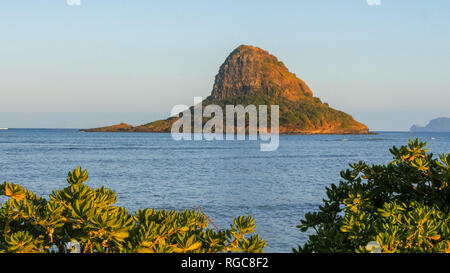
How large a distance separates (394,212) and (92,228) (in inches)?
146

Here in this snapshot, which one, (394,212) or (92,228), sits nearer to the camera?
(92,228)

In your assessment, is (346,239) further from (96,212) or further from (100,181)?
(100,181)

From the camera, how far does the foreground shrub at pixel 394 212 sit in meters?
4.95

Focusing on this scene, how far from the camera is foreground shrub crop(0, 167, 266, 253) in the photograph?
4.41m

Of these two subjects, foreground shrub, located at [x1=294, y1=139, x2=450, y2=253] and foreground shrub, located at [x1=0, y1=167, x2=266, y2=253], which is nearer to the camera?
foreground shrub, located at [x1=0, y1=167, x2=266, y2=253]

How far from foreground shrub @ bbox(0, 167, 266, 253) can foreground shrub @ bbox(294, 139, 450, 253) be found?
1.41m

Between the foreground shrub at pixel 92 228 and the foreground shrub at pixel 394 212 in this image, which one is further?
the foreground shrub at pixel 394 212

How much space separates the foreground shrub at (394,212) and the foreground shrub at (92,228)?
1413 millimetres

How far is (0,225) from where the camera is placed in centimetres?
507

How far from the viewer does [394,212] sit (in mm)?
5434

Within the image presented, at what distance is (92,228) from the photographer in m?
4.46

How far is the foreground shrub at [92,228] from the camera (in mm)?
4410
